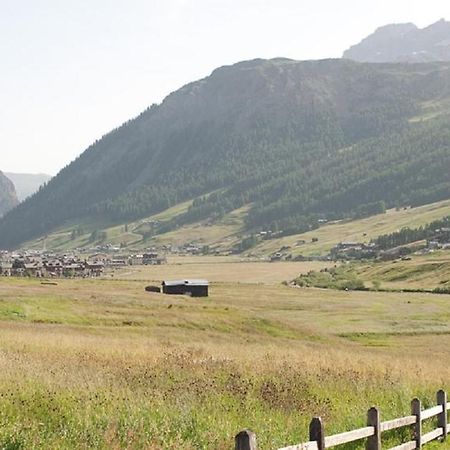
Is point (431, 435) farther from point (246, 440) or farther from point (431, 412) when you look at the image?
point (246, 440)

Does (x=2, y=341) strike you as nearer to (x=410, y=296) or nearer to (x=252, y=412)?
(x=252, y=412)

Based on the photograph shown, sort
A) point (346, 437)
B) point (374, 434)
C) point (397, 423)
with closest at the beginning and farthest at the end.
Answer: point (346, 437) → point (374, 434) → point (397, 423)

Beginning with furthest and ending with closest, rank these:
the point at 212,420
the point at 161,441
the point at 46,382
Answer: the point at 46,382, the point at 212,420, the point at 161,441

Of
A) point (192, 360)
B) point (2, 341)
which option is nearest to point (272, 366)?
point (192, 360)

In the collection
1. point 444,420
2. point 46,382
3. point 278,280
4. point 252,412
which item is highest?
point 46,382

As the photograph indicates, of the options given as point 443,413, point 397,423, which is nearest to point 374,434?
point 397,423

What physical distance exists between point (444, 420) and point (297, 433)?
508 cm

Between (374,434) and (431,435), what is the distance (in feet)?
12.7

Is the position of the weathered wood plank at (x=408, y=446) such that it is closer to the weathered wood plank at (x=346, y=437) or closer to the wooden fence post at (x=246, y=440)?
the weathered wood plank at (x=346, y=437)

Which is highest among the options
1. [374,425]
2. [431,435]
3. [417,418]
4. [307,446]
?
[307,446]

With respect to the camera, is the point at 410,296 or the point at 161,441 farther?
the point at 410,296

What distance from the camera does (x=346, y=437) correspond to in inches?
490

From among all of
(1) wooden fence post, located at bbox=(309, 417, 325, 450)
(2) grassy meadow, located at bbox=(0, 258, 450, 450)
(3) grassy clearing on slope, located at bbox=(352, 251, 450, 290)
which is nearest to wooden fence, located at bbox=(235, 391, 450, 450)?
(1) wooden fence post, located at bbox=(309, 417, 325, 450)

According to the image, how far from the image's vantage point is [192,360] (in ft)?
75.3
